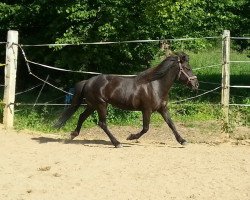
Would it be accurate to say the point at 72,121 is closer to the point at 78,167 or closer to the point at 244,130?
the point at 244,130

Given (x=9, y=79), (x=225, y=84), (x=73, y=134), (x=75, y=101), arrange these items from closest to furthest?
1. (x=75, y=101)
2. (x=73, y=134)
3. (x=225, y=84)
4. (x=9, y=79)

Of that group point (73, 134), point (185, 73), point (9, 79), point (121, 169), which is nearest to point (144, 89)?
point (185, 73)

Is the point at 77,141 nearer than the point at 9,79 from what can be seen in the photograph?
Yes

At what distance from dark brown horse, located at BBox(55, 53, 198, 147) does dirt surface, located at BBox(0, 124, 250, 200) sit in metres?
0.59

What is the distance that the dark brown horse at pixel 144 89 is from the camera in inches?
327

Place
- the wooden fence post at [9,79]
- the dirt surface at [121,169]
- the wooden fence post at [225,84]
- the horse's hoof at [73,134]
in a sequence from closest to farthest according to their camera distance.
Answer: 1. the dirt surface at [121,169]
2. the horse's hoof at [73,134]
3. the wooden fence post at [225,84]
4. the wooden fence post at [9,79]

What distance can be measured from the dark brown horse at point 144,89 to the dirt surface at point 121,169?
591 mm

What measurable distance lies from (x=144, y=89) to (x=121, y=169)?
80.8 inches

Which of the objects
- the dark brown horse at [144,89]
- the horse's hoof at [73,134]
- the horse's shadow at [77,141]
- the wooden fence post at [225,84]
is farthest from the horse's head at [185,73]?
the horse's hoof at [73,134]

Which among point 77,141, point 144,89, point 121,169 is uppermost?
point 144,89

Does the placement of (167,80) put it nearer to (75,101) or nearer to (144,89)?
(144,89)

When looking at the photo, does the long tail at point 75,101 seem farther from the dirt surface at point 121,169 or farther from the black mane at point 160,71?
the black mane at point 160,71

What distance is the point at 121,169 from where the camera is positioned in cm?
662

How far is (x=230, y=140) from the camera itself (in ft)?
30.0
